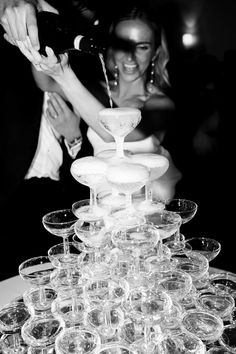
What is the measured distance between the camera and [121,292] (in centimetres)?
117

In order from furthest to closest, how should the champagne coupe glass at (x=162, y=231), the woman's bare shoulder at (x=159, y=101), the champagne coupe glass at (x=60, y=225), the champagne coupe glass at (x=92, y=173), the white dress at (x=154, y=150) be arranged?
the woman's bare shoulder at (x=159, y=101) < the white dress at (x=154, y=150) < the champagne coupe glass at (x=60, y=225) < the champagne coupe glass at (x=162, y=231) < the champagne coupe glass at (x=92, y=173)

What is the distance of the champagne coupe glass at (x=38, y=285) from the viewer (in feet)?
4.24

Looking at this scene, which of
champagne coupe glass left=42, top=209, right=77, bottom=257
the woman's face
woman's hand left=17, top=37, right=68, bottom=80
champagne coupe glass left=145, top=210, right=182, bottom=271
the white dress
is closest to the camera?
champagne coupe glass left=145, top=210, right=182, bottom=271

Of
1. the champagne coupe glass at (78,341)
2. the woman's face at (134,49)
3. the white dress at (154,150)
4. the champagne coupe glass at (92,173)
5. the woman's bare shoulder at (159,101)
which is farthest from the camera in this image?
the woman's bare shoulder at (159,101)

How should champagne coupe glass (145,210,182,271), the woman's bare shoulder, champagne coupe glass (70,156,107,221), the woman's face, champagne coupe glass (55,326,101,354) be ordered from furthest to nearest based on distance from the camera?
the woman's bare shoulder
the woman's face
champagne coupe glass (145,210,182,271)
champagne coupe glass (70,156,107,221)
champagne coupe glass (55,326,101,354)

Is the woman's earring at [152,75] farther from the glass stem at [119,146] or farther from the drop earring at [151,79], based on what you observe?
the glass stem at [119,146]

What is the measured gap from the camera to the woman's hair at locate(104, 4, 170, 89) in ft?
9.02

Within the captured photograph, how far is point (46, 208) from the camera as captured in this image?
3.06m

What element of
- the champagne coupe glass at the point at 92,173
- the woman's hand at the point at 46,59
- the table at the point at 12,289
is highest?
the woman's hand at the point at 46,59

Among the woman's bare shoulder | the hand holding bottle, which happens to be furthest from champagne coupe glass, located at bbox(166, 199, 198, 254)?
the woman's bare shoulder

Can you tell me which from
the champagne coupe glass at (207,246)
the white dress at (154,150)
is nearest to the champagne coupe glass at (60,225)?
the champagne coupe glass at (207,246)

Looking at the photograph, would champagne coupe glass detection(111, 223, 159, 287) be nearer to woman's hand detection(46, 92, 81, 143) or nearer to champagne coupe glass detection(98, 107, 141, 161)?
champagne coupe glass detection(98, 107, 141, 161)

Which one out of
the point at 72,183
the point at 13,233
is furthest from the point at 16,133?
the point at 13,233

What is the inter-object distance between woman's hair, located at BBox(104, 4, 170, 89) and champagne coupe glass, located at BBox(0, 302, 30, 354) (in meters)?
1.83
